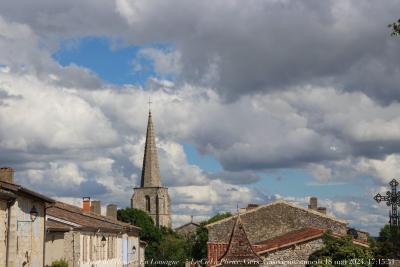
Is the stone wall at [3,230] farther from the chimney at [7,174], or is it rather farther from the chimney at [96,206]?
the chimney at [96,206]

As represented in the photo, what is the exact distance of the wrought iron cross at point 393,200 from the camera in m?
30.8

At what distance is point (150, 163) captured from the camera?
148 metres

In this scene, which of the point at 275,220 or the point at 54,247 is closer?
the point at 54,247

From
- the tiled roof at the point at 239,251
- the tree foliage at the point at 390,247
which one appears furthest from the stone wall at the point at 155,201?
the tree foliage at the point at 390,247

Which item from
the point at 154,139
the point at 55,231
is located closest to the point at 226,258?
the point at 55,231

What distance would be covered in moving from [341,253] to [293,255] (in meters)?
4.72

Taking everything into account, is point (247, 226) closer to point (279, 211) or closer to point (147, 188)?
point (279, 211)

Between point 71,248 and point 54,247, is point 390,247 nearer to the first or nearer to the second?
point 71,248

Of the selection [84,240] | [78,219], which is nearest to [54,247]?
[84,240]

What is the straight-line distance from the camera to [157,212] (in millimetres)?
147500

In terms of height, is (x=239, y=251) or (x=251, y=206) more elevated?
(x=251, y=206)

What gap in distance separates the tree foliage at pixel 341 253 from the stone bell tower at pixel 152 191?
107747mm

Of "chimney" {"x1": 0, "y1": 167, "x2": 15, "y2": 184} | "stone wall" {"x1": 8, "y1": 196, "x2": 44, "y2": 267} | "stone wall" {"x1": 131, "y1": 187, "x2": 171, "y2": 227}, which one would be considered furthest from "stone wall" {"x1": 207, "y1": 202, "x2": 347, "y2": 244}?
"stone wall" {"x1": 131, "y1": 187, "x2": 171, "y2": 227}

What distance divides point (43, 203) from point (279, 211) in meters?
23.0
